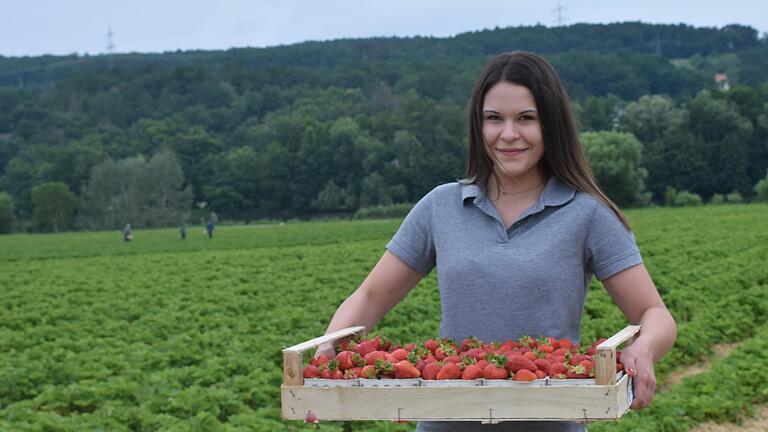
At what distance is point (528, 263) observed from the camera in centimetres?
259

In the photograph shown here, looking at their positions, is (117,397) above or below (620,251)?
below

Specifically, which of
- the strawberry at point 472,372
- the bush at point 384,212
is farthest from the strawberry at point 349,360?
the bush at point 384,212

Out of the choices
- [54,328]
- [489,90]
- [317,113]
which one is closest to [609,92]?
[317,113]

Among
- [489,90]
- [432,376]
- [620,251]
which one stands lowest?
[432,376]

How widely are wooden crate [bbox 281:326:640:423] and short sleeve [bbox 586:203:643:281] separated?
30 cm

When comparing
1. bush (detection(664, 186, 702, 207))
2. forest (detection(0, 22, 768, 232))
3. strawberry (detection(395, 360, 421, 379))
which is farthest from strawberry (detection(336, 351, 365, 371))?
bush (detection(664, 186, 702, 207))

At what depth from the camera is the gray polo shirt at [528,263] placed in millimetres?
2590

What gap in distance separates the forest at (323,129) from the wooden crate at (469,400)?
63843 mm

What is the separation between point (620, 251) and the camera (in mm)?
2604

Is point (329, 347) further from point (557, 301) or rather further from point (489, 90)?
point (489, 90)

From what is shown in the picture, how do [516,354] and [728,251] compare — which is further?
[728,251]

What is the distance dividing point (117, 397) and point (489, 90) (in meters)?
7.00

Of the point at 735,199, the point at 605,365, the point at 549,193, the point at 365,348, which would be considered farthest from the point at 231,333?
the point at 735,199

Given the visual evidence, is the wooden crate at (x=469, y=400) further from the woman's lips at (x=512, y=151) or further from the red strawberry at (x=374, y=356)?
the woman's lips at (x=512, y=151)
